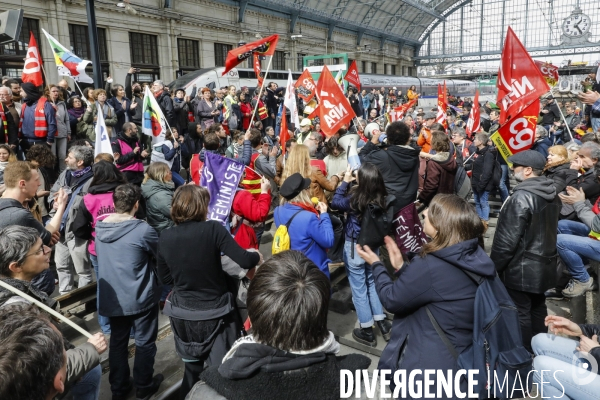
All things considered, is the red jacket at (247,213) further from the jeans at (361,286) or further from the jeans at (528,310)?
the jeans at (528,310)

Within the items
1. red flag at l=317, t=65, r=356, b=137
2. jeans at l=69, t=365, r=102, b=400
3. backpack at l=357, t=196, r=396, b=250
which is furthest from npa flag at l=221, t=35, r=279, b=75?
jeans at l=69, t=365, r=102, b=400

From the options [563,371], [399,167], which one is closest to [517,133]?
[399,167]

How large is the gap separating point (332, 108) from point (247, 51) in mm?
1709

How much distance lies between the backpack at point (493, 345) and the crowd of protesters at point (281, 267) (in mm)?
54

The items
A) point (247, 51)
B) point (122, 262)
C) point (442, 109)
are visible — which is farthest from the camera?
point (442, 109)

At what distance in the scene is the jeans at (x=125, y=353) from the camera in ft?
10.6

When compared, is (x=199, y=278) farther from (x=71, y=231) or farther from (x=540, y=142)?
(x=540, y=142)

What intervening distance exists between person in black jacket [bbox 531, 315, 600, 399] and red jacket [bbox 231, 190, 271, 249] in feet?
7.54

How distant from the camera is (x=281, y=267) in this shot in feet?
5.41

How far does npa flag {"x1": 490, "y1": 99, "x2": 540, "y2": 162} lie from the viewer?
4.86 m

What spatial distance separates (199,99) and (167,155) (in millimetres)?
6188

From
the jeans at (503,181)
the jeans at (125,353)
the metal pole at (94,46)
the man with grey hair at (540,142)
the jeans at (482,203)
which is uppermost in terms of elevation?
the metal pole at (94,46)

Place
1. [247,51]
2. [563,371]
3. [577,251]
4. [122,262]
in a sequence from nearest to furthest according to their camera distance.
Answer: [563,371]
[122,262]
[577,251]
[247,51]

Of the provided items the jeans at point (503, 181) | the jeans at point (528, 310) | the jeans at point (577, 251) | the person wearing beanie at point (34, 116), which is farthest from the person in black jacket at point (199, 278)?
the jeans at point (503, 181)
